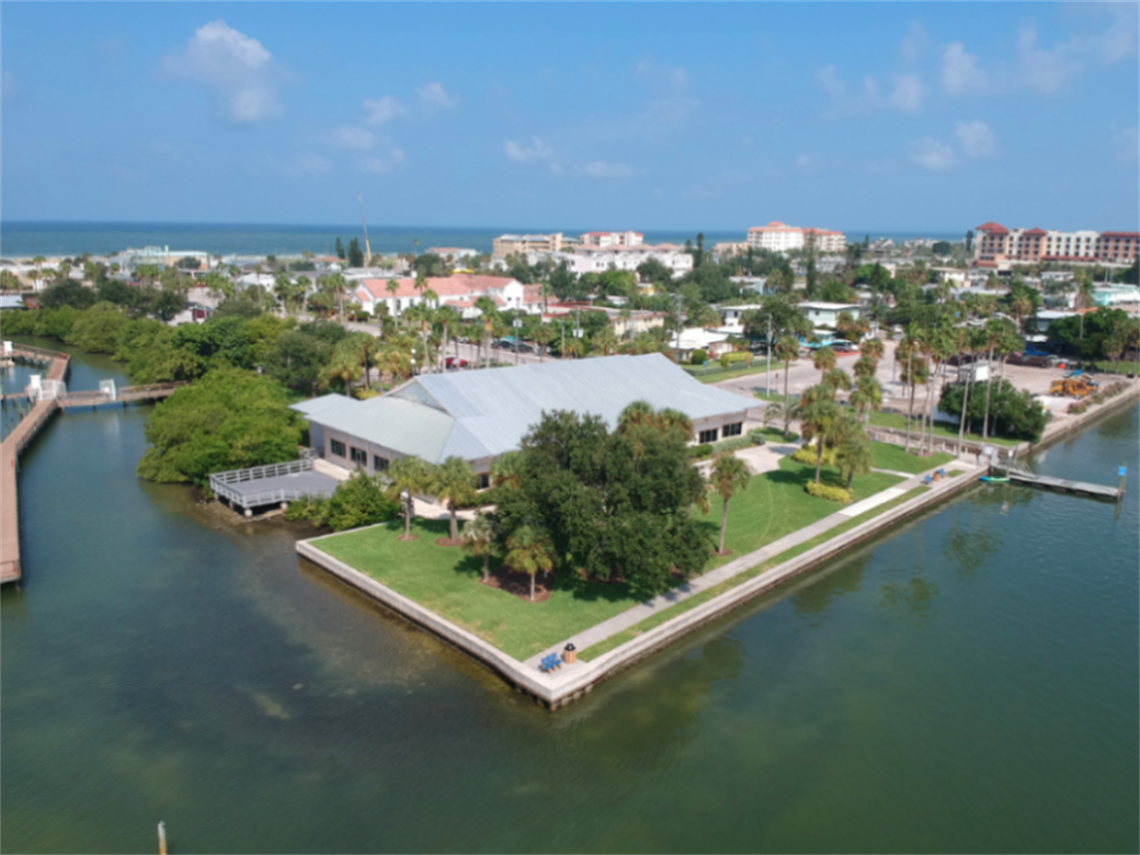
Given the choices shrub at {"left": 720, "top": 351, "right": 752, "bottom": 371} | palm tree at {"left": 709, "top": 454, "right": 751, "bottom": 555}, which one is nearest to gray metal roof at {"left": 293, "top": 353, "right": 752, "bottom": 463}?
palm tree at {"left": 709, "top": 454, "right": 751, "bottom": 555}

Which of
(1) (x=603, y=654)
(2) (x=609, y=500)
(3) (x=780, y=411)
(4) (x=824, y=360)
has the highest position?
(4) (x=824, y=360)

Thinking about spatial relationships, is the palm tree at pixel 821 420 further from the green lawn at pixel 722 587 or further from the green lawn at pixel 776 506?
the green lawn at pixel 722 587

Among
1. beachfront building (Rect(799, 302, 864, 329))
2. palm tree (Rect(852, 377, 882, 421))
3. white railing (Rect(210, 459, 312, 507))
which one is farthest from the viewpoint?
beachfront building (Rect(799, 302, 864, 329))

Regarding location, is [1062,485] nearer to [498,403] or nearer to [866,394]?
[866,394]

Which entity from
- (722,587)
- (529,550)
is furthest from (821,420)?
(529,550)

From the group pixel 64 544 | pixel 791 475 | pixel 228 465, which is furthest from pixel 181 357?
pixel 791 475

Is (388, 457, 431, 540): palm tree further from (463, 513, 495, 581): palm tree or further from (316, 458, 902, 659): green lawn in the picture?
(463, 513, 495, 581): palm tree
